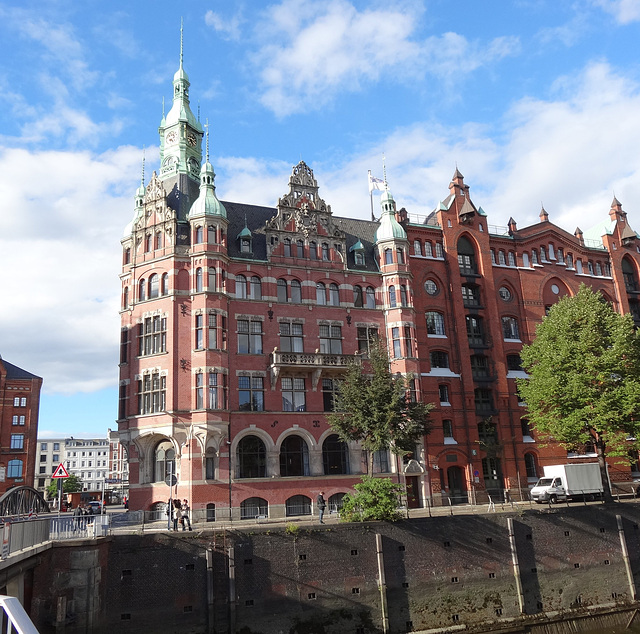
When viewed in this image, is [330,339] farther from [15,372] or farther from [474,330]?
[15,372]

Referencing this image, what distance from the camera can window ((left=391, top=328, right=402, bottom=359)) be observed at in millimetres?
51800

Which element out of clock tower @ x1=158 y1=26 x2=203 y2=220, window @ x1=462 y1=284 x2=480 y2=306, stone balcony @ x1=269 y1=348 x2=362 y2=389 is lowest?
stone balcony @ x1=269 y1=348 x2=362 y2=389

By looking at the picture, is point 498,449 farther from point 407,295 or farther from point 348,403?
point 348,403

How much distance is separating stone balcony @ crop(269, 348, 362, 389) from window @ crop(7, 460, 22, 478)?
44161 mm

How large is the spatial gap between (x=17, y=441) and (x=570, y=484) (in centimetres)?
6262

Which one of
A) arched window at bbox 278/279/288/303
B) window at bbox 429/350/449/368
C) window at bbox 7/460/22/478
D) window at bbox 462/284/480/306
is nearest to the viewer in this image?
arched window at bbox 278/279/288/303

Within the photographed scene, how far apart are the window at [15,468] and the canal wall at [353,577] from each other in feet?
171

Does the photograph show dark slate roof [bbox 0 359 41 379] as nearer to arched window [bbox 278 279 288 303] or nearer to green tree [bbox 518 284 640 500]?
arched window [bbox 278 279 288 303]

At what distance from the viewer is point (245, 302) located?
4909 centimetres

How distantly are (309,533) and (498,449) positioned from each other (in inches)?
991

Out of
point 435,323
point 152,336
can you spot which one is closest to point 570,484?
point 435,323

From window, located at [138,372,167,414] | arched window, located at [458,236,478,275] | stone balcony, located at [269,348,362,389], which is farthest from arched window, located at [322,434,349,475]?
arched window, located at [458,236,478,275]

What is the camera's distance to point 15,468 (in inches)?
2950

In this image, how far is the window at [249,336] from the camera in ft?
158
